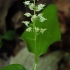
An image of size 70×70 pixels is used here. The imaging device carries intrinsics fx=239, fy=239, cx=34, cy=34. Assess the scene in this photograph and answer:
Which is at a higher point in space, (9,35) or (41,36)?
(41,36)

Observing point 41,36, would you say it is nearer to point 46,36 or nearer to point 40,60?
point 46,36

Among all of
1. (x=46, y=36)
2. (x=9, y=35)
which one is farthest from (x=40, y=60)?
(x=46, y=36)

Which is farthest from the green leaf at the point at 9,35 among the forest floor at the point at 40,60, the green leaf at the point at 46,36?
the green leaf at the point at 46,36

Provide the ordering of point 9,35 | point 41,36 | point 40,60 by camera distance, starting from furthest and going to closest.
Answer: point 9,35, point 40,60, point 41,36

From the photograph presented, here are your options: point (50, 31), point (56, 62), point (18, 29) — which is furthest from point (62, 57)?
point (50, 31)

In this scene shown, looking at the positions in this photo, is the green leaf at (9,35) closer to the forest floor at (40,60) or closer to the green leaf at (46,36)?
the forest floor at (40,60)

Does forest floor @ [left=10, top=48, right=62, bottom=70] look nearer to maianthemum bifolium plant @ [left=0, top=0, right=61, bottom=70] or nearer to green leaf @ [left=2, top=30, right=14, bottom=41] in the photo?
green leaf @ [left=2, top=30, right=14, bottom=41]

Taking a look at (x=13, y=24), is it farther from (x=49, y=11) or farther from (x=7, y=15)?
(x=49, y=11)

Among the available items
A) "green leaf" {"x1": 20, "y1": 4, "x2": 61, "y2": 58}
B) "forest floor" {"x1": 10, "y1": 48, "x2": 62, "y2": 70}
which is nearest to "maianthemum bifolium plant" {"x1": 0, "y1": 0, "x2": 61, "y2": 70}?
"green leaf" {"x1": 20, "y1": 4, "x2": 61, "y2": 58}
